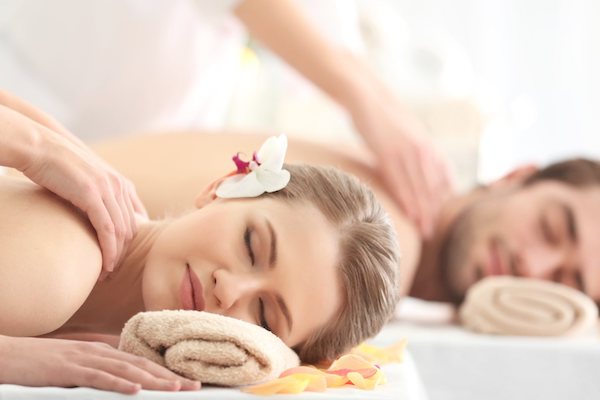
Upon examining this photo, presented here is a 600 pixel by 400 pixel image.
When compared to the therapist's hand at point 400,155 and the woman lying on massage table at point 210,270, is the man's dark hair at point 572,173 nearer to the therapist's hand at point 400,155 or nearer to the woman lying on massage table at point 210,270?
the therapist's hand at point 400,155

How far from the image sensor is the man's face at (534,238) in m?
2.22

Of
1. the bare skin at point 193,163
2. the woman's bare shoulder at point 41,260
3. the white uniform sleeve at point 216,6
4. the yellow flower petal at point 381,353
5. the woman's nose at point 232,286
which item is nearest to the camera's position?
the woman's bare shoulder at point 41,260

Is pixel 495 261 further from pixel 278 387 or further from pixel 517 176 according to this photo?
pixel 278 387

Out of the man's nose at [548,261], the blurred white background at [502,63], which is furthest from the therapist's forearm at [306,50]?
the blurred white background at [502,63]

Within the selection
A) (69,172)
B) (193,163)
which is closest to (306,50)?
(193,163)

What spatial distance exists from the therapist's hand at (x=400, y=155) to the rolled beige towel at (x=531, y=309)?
24 centimetres

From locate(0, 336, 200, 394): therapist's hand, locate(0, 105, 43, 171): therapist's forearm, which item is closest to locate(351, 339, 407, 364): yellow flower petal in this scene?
locate(0, 336, 200, 394): therapist's hand

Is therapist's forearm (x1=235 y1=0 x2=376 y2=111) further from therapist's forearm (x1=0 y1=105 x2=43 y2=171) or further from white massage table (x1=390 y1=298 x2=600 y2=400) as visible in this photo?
therapist's forearm (x1=0 y1=105 x2=43 y2=171)

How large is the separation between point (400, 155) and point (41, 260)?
3.89 ft

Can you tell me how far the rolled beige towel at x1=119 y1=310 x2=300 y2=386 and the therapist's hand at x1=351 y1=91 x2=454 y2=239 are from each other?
1075mm

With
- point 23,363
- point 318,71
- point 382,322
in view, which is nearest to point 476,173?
point 318,71

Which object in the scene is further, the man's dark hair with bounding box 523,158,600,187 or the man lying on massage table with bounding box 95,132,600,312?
the man's dark hair with bounding box 523,158,600,187

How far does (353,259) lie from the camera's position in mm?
1350

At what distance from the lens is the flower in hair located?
1.39 m
